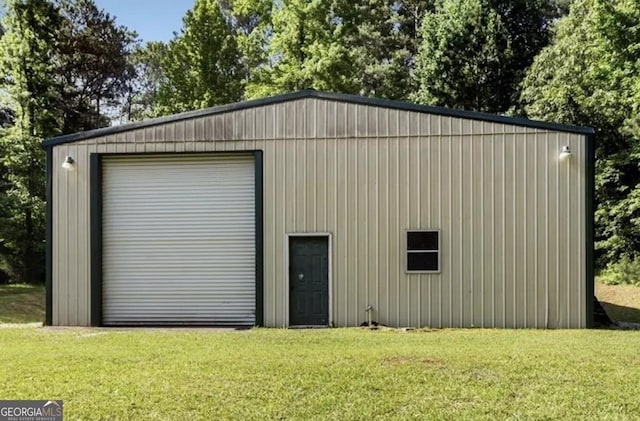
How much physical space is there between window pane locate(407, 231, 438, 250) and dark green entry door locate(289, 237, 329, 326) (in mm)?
1477

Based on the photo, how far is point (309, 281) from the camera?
10.5 m

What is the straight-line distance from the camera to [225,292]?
35.7 feet

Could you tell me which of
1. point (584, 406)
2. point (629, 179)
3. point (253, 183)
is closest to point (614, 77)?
point (629, 179)

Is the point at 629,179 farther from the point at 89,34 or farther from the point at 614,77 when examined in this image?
the point at 89,34

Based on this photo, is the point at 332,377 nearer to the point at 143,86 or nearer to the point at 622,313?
the point at 622,313

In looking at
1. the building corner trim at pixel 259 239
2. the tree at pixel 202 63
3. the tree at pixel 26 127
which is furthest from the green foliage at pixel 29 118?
the building corner trim at pixel 259 239

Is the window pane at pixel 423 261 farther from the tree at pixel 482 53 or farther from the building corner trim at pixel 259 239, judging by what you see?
the tree at pixel 482 53

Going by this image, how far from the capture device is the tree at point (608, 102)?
719 inches

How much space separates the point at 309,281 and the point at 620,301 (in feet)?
32.4

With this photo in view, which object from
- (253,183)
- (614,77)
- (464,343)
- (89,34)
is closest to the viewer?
(464,343)

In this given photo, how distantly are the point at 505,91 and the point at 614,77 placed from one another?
4.48 metres

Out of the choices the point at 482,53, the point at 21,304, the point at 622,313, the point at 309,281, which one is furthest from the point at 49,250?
the point at 482,53

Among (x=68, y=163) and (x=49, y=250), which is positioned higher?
(x=68, y=163)

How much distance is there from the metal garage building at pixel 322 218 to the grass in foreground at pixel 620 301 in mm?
3786
